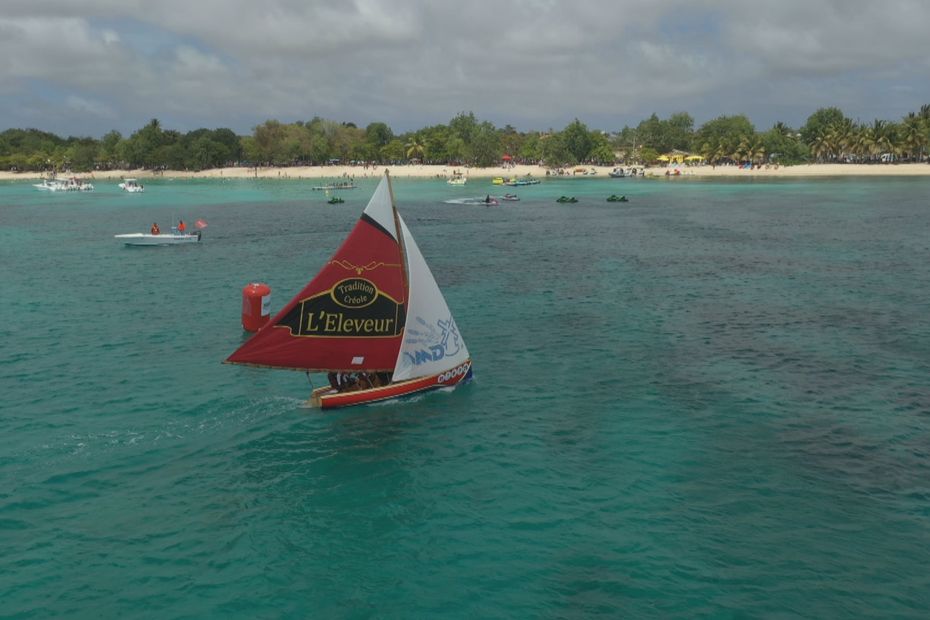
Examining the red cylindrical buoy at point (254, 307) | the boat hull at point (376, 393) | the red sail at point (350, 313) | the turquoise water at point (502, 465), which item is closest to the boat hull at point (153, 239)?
the turquoise water at point (502, 465)

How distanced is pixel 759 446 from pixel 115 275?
58.1m

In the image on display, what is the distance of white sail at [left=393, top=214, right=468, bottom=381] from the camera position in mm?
29450

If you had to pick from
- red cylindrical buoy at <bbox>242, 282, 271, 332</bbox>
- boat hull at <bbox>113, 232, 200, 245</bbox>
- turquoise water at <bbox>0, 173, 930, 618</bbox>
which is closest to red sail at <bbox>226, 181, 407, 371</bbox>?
turquoise water at <bbox>0, 173, 930, 618</bbox>

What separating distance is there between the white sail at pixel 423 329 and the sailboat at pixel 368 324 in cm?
4

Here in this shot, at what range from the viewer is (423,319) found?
1182 inches

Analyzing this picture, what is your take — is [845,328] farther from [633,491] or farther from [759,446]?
[633,491]

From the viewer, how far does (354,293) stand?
28.9 meters

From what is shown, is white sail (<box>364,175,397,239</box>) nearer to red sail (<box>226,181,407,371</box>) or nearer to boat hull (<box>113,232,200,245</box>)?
red sail (<box>226,181,407,371</box>)

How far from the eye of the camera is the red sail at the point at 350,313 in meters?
28.1

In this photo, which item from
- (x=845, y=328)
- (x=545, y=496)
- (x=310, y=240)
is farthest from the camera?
(x=310, y=240)

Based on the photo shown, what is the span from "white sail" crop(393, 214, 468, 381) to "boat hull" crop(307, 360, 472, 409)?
31 cm

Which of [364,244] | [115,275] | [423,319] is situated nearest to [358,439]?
[423,319]

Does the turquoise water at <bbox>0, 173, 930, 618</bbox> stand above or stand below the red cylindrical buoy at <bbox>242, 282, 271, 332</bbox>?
below

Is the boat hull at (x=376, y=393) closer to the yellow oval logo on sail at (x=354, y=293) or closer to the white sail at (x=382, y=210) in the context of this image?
the yellow oval logo on sail at (x=354, y=293)
